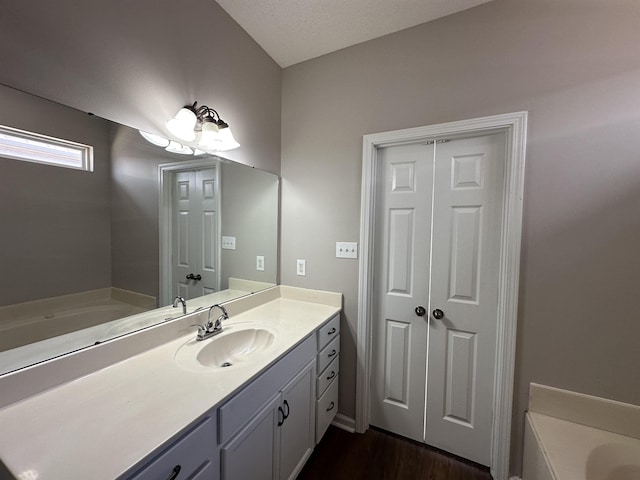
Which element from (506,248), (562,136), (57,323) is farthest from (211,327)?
(562,136)

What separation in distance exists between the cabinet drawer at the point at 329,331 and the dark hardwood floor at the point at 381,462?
69 centimetres

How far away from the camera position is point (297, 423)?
128 centimetres

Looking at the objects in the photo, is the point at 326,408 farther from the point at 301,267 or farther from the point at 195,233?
the point at 195,233

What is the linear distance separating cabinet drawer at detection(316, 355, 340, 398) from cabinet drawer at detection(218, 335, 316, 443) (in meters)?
0.26

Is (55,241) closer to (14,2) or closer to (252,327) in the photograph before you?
(14,2)

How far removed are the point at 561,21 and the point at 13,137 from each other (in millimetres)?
2295

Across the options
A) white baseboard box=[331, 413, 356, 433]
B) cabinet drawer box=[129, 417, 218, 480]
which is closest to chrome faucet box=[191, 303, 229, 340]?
cabinet drawer box=[129, 417, 218, 480]

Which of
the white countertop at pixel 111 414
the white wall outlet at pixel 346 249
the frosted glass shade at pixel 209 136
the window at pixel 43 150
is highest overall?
the frosted glass shade at pixel 209 136

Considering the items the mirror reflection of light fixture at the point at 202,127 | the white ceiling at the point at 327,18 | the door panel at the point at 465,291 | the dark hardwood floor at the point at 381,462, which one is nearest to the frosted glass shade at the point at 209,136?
the mirror reflection of light fixture at the point at 202,127

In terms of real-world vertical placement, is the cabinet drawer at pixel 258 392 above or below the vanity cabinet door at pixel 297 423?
above

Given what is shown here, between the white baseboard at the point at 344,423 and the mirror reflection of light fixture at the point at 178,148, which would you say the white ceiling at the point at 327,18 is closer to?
the mirror reflection of light fixture at the point at 178,148

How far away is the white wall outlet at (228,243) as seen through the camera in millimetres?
1614

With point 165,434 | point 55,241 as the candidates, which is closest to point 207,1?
point 55,241

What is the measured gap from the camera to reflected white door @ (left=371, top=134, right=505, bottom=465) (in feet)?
4.78
